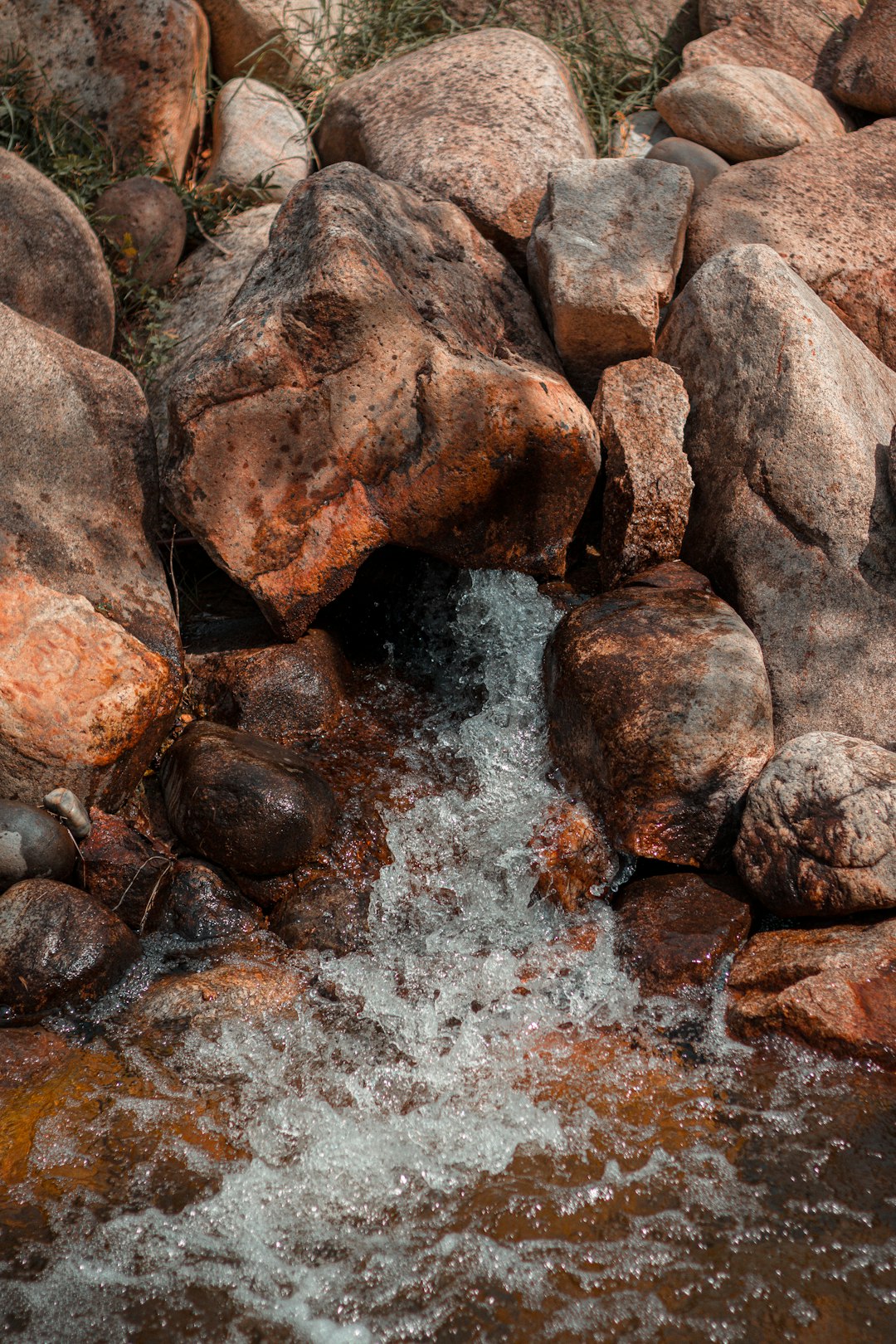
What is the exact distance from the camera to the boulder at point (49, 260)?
15.1 ft

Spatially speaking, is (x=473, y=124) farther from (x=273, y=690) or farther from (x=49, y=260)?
(x=273, y=690)

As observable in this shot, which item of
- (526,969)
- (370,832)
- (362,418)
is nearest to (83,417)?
(362,418)

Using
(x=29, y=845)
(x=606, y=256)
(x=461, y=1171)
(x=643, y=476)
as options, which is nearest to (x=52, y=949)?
(x=29, y=845)

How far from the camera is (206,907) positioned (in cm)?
354

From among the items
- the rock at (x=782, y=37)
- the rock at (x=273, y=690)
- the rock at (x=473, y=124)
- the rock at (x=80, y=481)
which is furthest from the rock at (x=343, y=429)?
the rock at (x=782, y=37)

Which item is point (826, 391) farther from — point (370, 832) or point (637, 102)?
point (637, 102)

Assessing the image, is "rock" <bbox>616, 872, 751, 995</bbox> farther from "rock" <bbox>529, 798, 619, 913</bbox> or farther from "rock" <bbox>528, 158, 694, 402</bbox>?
"rock" <bbox>528, 158, 694, 402</bbox>

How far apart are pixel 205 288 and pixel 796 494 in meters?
3.12

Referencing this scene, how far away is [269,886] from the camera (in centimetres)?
365

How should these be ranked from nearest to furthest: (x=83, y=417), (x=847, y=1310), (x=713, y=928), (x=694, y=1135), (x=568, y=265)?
1. (x=847, y=1310)
2. (x=694, y=1135)
3. (x=713, y=928)
4. (x=83, y=417)
5. (x=568, y=265)

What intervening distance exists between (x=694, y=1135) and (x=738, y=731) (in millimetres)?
1404

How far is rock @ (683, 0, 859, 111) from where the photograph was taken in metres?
6.41

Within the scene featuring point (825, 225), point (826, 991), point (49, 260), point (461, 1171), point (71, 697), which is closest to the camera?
point (461, 1171)

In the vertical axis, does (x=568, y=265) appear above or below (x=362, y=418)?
above
